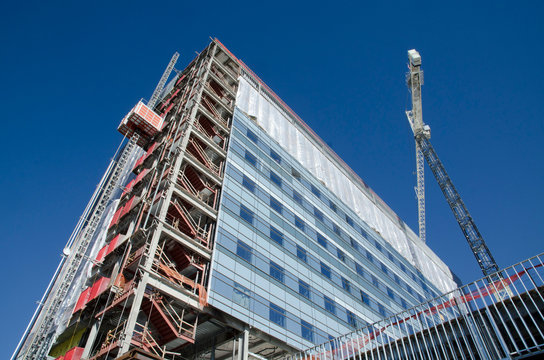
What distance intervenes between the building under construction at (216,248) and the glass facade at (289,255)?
157 mm

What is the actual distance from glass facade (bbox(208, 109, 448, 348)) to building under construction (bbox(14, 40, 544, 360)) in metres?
0.16

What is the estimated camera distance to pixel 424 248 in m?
82.8

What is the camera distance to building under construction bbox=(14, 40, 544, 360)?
2645cm

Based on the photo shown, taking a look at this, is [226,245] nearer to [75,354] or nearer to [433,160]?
[75,354]

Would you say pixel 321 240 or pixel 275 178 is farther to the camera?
pixel 321 240

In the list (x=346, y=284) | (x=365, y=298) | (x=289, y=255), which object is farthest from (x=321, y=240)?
(x=365, y=298)

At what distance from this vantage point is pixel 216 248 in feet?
98.5

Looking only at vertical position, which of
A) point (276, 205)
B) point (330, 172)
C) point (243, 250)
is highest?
point (330, 172)

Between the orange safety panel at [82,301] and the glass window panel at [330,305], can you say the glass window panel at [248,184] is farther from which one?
the orange safety panel at [82,301]

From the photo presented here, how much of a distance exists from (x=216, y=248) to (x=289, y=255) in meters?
9.71

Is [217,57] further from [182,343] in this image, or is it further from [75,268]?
[182,343]

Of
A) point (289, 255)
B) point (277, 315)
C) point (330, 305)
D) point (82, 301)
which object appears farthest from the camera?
point (330, 305)

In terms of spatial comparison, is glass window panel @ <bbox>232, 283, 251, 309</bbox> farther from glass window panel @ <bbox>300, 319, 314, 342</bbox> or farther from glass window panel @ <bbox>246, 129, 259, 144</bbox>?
glass window panel @ <bbox>246, 129, 259, 144</bbox>

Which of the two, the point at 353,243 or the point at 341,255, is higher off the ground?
the point at 353,243
